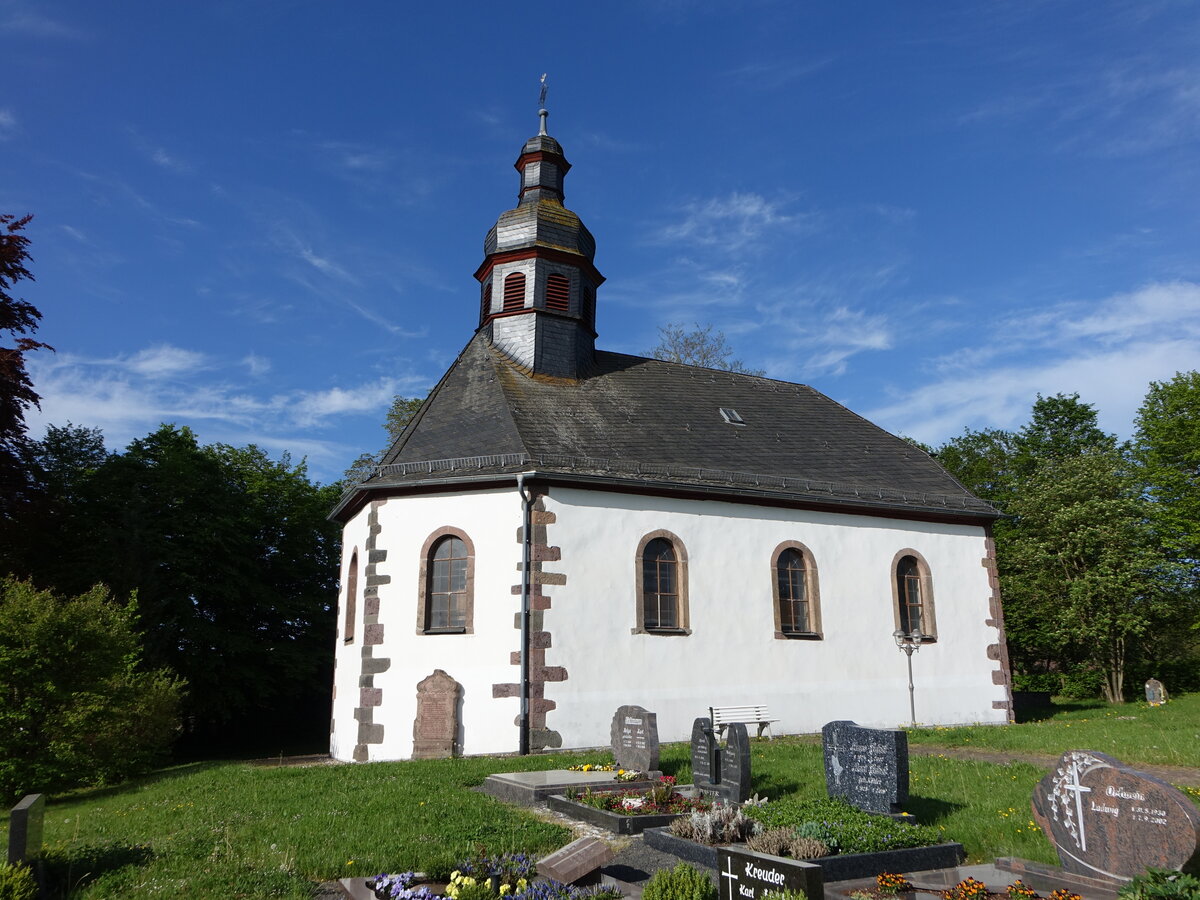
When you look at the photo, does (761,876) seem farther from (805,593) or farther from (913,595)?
(913,595)

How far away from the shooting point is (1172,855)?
5.57 metres

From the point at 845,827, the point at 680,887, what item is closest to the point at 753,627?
the point at 845,827

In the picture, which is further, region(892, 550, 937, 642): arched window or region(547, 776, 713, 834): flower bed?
region(892, 550, 937, 642): arched window

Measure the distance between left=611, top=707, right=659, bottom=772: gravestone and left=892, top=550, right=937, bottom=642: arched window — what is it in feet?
30.0

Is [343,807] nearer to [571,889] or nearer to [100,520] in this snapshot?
[571,889]

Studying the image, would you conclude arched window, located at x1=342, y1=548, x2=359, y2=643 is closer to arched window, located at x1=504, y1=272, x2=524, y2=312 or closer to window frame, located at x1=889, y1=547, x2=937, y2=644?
arched window, located at x1=504, y1=272, x2=524, y2=312

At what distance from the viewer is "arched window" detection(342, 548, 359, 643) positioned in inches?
676

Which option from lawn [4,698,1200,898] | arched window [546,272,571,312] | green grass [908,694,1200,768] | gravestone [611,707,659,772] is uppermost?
arched window [546,272,571,312]

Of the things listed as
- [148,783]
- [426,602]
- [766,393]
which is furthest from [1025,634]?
[148,783]

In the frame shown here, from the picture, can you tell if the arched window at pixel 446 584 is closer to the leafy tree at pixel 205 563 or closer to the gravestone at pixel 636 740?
the gravestone at pixel 636 740

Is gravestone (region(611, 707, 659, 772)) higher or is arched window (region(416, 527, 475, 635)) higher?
arched window (region(416, 527, 475, 635))

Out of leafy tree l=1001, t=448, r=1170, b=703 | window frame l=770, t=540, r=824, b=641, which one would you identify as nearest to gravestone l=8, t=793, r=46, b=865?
window frame l=770, t=540, r=824, b=641

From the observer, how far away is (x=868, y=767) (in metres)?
8.45

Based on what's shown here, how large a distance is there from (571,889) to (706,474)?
1184 cm
